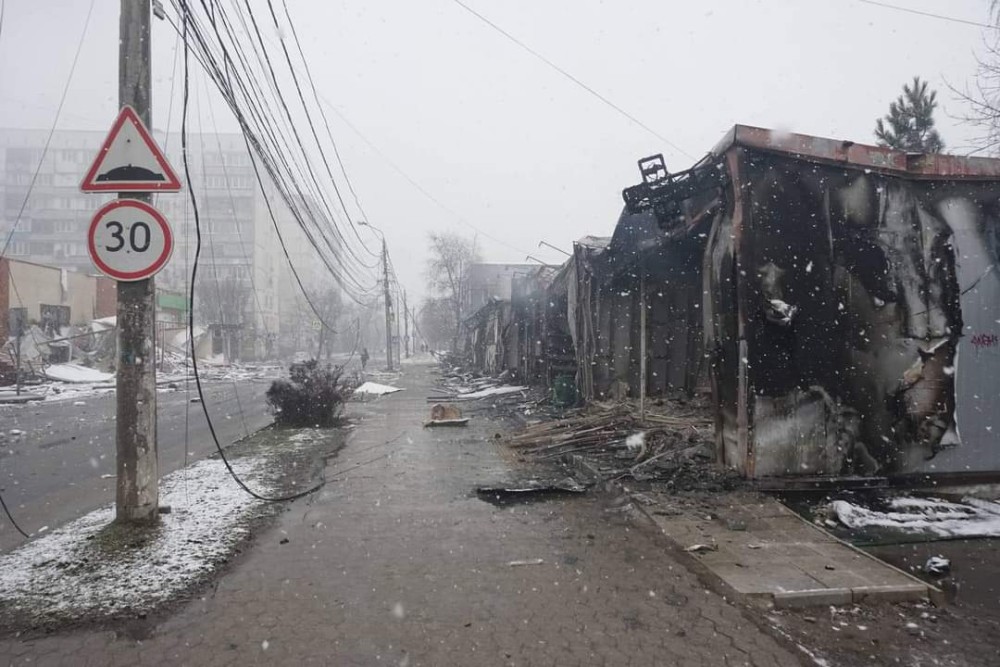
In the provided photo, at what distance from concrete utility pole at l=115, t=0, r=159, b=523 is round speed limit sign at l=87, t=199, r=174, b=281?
20cm

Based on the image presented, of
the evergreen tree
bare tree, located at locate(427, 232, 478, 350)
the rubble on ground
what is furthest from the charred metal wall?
bare tree, located at locate(427, 232, 478, 350)

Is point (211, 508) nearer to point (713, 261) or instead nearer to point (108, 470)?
point (108, 470)

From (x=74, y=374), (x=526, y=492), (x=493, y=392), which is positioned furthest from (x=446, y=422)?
(x=74, y=374)

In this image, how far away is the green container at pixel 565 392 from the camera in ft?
45.9

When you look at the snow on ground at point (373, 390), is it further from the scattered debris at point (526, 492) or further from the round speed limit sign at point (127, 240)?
the round speed limit sign at point (127, 240)

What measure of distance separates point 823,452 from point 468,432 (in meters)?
6.99

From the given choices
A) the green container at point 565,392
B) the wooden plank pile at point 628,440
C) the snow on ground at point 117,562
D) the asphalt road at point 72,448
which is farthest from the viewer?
the green container at point 565,392

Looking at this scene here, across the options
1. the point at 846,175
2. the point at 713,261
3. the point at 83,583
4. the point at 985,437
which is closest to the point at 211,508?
the point at 83,583

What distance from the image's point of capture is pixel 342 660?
3148 mm

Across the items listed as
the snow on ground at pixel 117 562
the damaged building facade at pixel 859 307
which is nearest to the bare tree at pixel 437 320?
the damaged building facade at pixel 859 307

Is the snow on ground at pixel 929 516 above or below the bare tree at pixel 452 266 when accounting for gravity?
below

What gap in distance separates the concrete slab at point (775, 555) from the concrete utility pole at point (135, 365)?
463 cm

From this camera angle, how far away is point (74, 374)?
2662 cm

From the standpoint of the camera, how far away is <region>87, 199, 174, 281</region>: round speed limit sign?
507cm
